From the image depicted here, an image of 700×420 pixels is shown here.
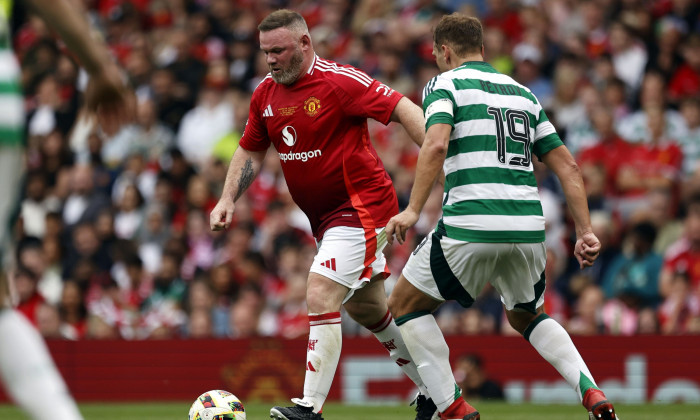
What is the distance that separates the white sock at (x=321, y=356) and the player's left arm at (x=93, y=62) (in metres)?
3.11

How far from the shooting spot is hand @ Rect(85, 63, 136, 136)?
4121mm

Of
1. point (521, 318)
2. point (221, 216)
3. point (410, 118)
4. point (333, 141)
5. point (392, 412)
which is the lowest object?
point (392, 412)

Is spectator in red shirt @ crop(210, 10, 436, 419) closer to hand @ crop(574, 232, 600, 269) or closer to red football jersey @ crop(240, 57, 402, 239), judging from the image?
red football jersey @ crop(240, 57, 402, 239)

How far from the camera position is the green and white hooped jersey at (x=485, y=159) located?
257 inches

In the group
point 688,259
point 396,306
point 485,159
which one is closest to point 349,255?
point 396,306

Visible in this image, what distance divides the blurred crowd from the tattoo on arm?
436cm

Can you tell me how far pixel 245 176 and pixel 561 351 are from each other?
8.57 feet

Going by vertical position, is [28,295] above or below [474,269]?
above

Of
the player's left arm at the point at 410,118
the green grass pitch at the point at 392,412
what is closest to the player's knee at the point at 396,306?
the player's left arm at the point at 410,118

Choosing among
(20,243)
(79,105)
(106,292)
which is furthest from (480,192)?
(79,105)

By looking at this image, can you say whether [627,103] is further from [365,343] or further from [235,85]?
[235,85]

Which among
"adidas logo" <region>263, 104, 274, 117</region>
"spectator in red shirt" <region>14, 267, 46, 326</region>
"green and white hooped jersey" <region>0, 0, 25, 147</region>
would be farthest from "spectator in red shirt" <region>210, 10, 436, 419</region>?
"spectator in red shirt" <region>14, 267, 46, 326</region>

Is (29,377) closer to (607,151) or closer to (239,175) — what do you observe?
(239,175)

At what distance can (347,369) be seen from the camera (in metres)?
11.6
